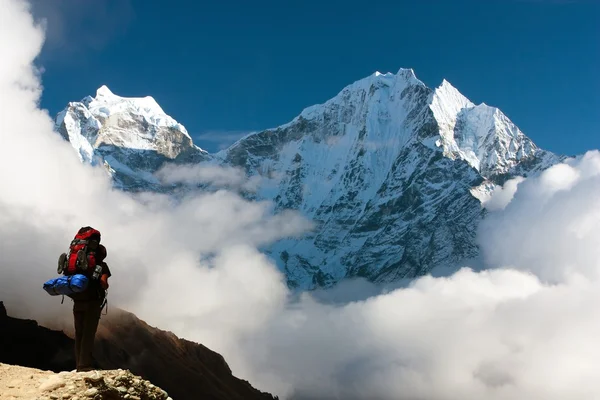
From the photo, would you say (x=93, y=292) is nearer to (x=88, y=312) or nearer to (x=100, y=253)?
(x=88, y=312)

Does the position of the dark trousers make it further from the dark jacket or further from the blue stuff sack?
the blue stuff sack

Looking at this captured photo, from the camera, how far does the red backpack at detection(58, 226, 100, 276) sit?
18484 millimetres

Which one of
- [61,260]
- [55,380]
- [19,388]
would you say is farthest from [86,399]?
[61,260]

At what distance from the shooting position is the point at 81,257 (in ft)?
60.8

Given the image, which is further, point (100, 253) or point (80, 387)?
point (100, 253)

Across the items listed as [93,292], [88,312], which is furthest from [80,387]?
[93,292]

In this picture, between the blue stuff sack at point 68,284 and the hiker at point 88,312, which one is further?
the hiker at point 88,312

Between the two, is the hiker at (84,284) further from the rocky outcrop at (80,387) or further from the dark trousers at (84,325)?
the rocky outcrop at (80,387)

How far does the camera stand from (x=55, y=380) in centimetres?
1672

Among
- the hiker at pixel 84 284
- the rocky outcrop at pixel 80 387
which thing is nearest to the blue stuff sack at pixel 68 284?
the hiker at pixel 84 284

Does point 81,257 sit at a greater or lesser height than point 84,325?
greater

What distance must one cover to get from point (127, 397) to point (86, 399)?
1.23 m

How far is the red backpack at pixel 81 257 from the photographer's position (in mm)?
18484

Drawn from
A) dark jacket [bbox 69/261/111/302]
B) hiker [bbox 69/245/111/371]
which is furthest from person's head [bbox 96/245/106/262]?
dark jacket [bbox 69/261/111/302]
